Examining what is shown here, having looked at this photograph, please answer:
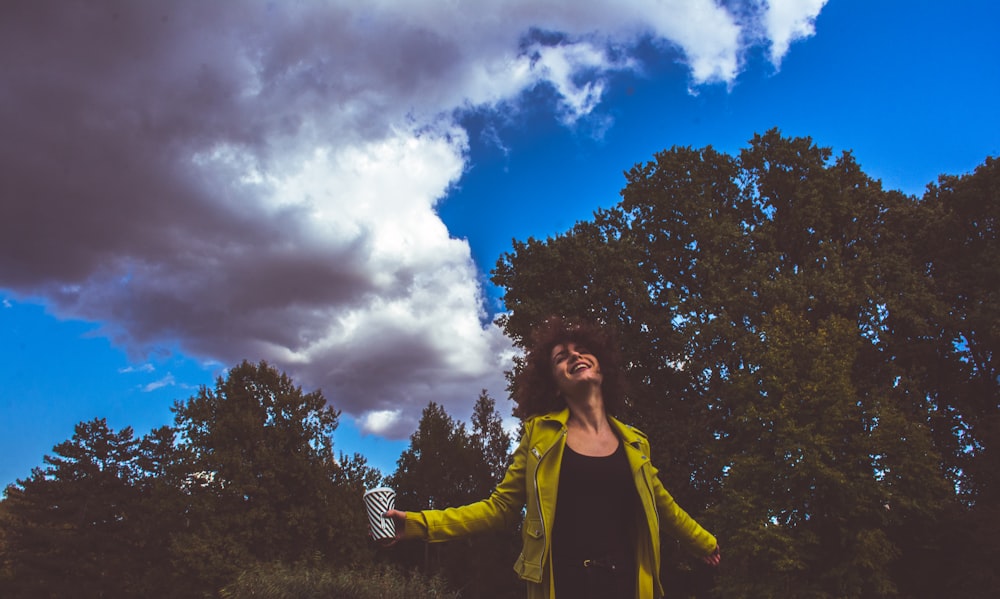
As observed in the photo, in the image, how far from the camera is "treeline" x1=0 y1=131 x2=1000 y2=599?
1881 cm

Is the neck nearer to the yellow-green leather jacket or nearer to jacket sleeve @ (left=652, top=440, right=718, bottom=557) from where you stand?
the yellow-green leather jacket

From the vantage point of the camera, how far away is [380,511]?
130 inches

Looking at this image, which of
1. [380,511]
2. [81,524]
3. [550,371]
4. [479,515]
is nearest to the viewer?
[380,511]

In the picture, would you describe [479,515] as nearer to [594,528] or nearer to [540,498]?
[540,498]

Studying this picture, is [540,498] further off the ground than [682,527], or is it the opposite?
[540,498]

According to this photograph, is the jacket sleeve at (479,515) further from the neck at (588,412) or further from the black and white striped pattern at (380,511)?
the neck at (588,412)

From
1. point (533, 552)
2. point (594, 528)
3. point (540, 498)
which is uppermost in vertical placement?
point (540, 498)

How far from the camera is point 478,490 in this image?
150ft

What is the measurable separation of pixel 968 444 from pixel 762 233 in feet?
32.5

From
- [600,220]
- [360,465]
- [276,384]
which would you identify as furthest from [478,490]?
[600,220]

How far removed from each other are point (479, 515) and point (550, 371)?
110cm

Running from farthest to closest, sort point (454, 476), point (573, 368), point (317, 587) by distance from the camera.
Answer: point (454, 476) → point (317, 587) → point (573, 368)

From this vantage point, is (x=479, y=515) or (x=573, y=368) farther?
(x=573, y=368)

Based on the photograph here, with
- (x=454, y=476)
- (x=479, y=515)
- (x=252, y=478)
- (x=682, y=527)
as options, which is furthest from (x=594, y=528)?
(x=454, y=476)
